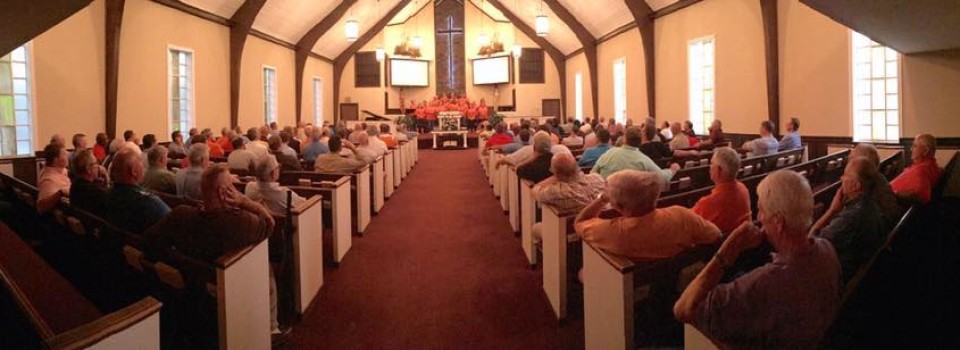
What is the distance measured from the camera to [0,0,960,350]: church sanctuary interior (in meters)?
2.41

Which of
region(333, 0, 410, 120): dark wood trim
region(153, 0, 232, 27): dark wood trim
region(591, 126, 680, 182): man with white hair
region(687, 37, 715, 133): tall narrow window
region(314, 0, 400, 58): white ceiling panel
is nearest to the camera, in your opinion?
region(591, 126, 680, 182): man with white hair

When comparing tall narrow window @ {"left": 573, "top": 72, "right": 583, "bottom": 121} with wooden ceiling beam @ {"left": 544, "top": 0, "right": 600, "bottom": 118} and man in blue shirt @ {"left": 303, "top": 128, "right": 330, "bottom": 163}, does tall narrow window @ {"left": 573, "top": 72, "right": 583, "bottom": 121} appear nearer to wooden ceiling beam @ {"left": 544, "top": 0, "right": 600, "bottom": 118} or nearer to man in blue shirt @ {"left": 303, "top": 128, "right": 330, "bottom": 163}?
wooden ceiling beam @ {"left": 544, "top": 0, "right": 600, "bottom": 118}

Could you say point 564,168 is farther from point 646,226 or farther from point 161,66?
point 161,66

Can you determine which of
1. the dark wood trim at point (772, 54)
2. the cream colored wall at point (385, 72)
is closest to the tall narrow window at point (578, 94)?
the cream colored wall at point (385, 72)

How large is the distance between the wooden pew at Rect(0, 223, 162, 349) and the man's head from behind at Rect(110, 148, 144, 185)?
0.54m

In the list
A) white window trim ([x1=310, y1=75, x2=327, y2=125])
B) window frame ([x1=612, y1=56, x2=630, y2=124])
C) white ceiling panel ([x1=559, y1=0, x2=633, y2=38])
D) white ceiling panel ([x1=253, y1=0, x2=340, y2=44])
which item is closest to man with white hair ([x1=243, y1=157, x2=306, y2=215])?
white ceiling panel ([x1=253, y1=0, x2=340, y2=44])

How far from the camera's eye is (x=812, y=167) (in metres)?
5.61

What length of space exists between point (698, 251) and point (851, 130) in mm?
6332

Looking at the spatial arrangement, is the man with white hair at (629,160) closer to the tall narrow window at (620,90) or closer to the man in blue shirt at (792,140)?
the man in blue shirt at (792,140)

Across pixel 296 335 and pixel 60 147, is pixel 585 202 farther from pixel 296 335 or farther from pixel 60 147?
pixel 60 147

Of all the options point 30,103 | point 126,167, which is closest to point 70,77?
point 30,103

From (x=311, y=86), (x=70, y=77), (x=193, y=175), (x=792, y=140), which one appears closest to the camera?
(x=193, y=175)

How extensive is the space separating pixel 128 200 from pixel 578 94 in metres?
17.1

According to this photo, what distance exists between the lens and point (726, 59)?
1046cm
